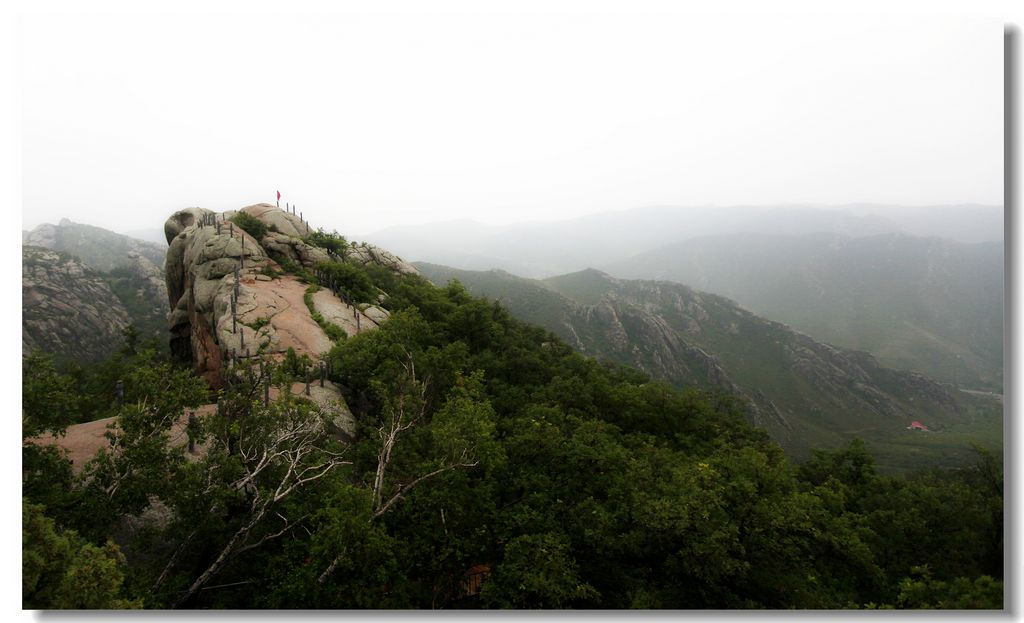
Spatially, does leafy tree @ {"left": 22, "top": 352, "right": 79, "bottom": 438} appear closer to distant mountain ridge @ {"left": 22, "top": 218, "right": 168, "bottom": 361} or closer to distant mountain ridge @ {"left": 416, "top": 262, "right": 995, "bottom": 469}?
distant mountain ridge @ {"left": 22, "top": 218, "right": 168, "bottom": 361}

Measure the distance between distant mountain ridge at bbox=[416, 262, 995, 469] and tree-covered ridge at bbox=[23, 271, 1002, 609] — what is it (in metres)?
67.2

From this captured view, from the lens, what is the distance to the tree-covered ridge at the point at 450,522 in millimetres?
8367

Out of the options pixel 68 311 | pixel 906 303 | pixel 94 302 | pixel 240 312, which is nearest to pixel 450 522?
pixel 240 312

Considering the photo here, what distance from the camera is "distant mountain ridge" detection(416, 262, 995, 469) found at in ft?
255

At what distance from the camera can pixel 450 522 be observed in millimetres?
10297

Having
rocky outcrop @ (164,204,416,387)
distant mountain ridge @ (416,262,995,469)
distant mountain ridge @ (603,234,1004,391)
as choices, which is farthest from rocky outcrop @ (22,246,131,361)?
distant mountain ridge @ (603,234,1004,391)

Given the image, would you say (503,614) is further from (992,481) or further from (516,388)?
(992,481)

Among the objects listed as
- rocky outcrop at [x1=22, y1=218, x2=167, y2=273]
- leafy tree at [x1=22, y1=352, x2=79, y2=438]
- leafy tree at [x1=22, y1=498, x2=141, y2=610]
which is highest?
rocky outcrop at [x1=22, y1=218, x2=167, y2=273]

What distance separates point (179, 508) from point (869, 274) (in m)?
241

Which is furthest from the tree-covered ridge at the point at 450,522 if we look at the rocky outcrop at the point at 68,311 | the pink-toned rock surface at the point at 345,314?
the rocky outcrop at the point at 68,311

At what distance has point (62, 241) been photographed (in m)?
132

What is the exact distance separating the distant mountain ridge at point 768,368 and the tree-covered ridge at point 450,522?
221ft

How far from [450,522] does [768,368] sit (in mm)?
107157

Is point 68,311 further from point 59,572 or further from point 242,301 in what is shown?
point 59,572
